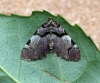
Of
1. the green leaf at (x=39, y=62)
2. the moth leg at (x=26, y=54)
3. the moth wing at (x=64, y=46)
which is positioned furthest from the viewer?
the moth wing at (x=64, y=46)

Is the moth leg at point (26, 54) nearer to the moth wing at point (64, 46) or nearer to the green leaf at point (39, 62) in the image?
the green leaf at point (39, 62)

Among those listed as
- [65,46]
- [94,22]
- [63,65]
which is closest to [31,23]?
[63,65]

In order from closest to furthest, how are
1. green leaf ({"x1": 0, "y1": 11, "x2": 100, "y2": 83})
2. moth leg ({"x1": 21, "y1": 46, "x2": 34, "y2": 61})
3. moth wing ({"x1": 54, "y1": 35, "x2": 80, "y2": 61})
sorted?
green leaf ({"x1": 0, "y1": 11, "x2": 100, "y2": 83})
moth leg ({"x1": 21, "y1": 46, "x2": 34, "y2": 61})
moth wing ({"x1": 54, "y1": 35, "x2": 80, "y2": 61})

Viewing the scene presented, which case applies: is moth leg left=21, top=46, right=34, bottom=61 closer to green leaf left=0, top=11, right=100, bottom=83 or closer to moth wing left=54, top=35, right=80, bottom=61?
green leaf left=0, top=11, right=100, bottom=83

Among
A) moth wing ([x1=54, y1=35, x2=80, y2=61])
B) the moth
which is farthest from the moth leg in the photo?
moth wing ([x1=54, y1=35, x2=80, y2=61])

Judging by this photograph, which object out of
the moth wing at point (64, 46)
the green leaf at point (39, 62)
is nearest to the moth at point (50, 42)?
the moth wing at point (64, 46)

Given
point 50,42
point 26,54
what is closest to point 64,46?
point 50,42

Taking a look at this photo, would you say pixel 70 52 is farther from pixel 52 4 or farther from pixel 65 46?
pixel 52 4

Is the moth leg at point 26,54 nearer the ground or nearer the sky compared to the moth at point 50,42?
nearer the ground

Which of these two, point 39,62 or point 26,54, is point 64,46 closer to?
point 26,54
